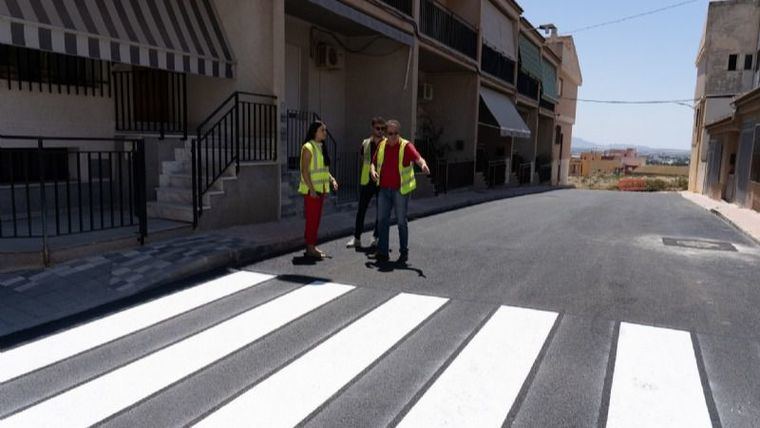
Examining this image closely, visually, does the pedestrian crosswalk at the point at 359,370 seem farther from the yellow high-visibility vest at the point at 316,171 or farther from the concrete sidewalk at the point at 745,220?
the concrete sidewalk at the point at 745,220

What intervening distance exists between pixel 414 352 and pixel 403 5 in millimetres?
12424

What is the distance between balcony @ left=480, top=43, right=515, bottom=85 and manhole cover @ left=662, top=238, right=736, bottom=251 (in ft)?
42.2

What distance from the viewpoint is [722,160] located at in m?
22.6

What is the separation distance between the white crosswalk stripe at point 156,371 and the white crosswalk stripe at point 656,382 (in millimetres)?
2709

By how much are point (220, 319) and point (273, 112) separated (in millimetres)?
5476

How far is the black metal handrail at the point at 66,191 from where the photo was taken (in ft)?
22.0

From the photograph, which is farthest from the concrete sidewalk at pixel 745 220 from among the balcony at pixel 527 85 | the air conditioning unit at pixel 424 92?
the balcony at pixel 527 85

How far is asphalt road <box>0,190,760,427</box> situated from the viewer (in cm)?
338

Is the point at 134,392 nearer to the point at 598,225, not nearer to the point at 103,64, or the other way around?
the point at 103,64

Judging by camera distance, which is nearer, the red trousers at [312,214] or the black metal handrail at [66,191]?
the black metal handrail at [66,191]

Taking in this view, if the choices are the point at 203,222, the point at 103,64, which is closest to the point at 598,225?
the point at 203,222

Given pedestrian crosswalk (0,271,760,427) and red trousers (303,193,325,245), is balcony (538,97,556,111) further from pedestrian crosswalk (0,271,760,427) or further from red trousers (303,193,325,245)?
pedestrian crosswalk (0,271,760,427)

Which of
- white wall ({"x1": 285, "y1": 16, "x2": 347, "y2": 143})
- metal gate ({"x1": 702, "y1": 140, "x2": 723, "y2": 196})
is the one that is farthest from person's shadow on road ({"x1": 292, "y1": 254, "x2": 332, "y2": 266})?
metal gate ({"x1": 702, "y1": 140, "x2": 723, "y2": 196})

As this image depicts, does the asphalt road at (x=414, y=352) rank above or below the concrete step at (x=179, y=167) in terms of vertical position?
below
